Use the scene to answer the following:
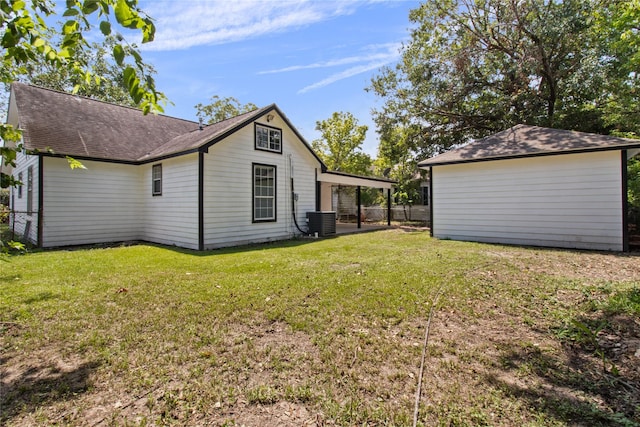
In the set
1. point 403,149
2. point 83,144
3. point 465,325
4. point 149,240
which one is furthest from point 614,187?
point 83,144

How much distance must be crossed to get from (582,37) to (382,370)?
1760cm

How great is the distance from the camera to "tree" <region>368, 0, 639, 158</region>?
1264 centimetres

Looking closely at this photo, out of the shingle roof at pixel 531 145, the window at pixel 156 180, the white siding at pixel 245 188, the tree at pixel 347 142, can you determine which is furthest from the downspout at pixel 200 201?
the tree at pixel 347 142

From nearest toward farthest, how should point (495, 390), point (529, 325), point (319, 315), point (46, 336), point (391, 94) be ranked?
point (495, 390)
point (46, 336)
point (529, 325)
point (319, 315)
point (391, 94)

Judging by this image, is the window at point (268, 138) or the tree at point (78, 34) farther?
the window at point (268, 138)

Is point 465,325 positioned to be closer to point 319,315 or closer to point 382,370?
point 382,370

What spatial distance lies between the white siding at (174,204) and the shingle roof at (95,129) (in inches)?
19.6

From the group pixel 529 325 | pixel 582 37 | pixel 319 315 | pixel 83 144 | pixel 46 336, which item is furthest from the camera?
pixel 582 37

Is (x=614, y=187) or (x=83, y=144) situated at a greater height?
(x=83, y=144)

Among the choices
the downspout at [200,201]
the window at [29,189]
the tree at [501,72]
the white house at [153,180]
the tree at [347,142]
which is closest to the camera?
the downspout at [200,201]

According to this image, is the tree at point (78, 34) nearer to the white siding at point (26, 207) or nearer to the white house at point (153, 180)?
the white house at point (153, 180)

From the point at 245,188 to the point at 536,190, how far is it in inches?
368

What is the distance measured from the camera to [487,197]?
10.6 metres

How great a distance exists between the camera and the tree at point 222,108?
3080cm
